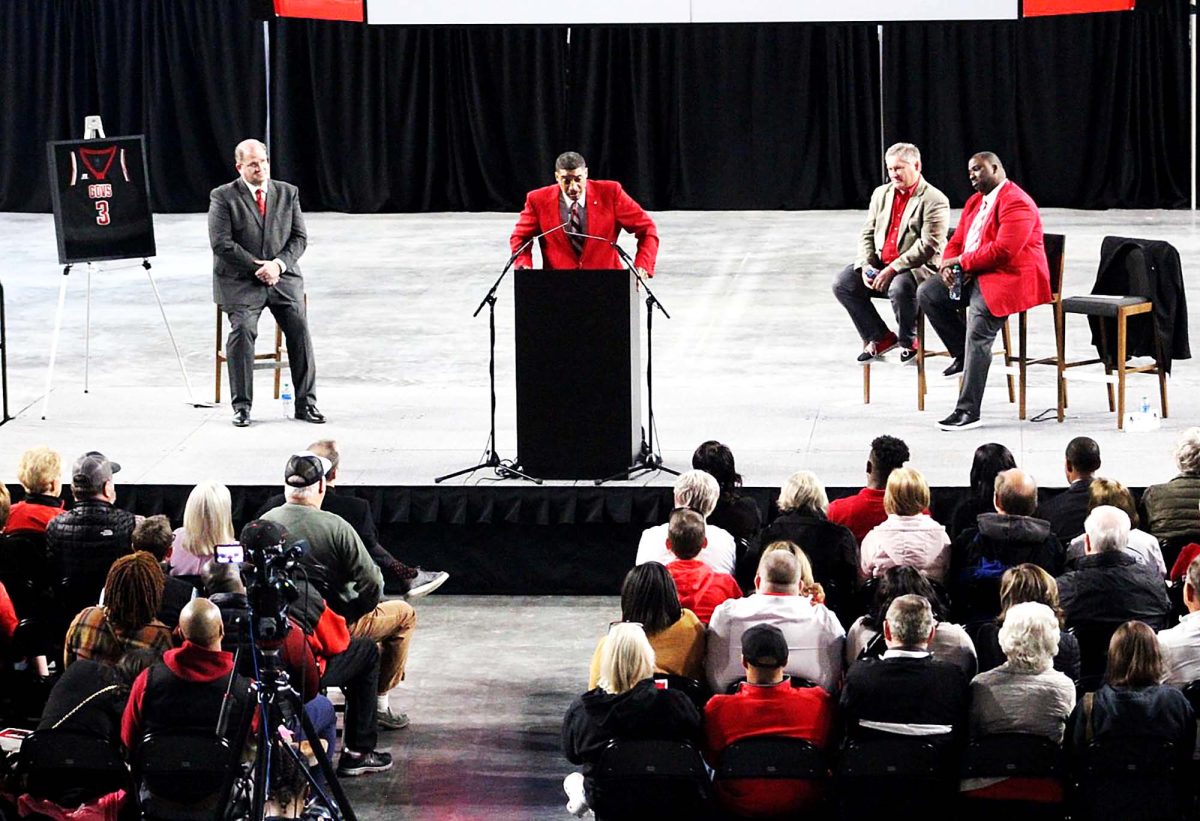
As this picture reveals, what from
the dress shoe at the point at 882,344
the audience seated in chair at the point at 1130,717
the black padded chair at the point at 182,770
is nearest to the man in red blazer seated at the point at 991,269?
the dress shoe at the point at 882,344

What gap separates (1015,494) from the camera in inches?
237

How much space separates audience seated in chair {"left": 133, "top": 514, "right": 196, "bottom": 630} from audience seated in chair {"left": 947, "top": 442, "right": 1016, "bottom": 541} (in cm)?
265

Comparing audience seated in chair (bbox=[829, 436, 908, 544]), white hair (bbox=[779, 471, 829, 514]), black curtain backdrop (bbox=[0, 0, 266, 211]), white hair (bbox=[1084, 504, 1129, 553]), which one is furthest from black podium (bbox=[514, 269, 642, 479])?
black curtain backdrop (bbox=[0, 0, 266, 211])

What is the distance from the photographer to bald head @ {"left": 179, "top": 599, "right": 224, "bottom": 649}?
485cm

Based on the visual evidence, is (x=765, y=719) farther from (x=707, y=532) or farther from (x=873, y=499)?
(x=873, y=499)

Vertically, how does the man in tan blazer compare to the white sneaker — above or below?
above

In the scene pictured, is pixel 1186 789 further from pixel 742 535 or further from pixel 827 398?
pixel 827 398

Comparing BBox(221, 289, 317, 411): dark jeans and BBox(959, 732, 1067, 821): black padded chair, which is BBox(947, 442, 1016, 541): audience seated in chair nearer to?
BBox(959, 732, 1067, 821): black padded chair

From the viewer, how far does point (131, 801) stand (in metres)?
4.99

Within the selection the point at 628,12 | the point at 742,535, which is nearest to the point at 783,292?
the point at 628,12

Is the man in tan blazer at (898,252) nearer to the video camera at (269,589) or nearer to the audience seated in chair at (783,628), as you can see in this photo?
the audience seated in chair at (783,628)

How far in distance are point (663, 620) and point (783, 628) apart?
34 cm

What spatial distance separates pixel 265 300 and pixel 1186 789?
5367mm

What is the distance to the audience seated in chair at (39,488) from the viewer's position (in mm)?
6461
